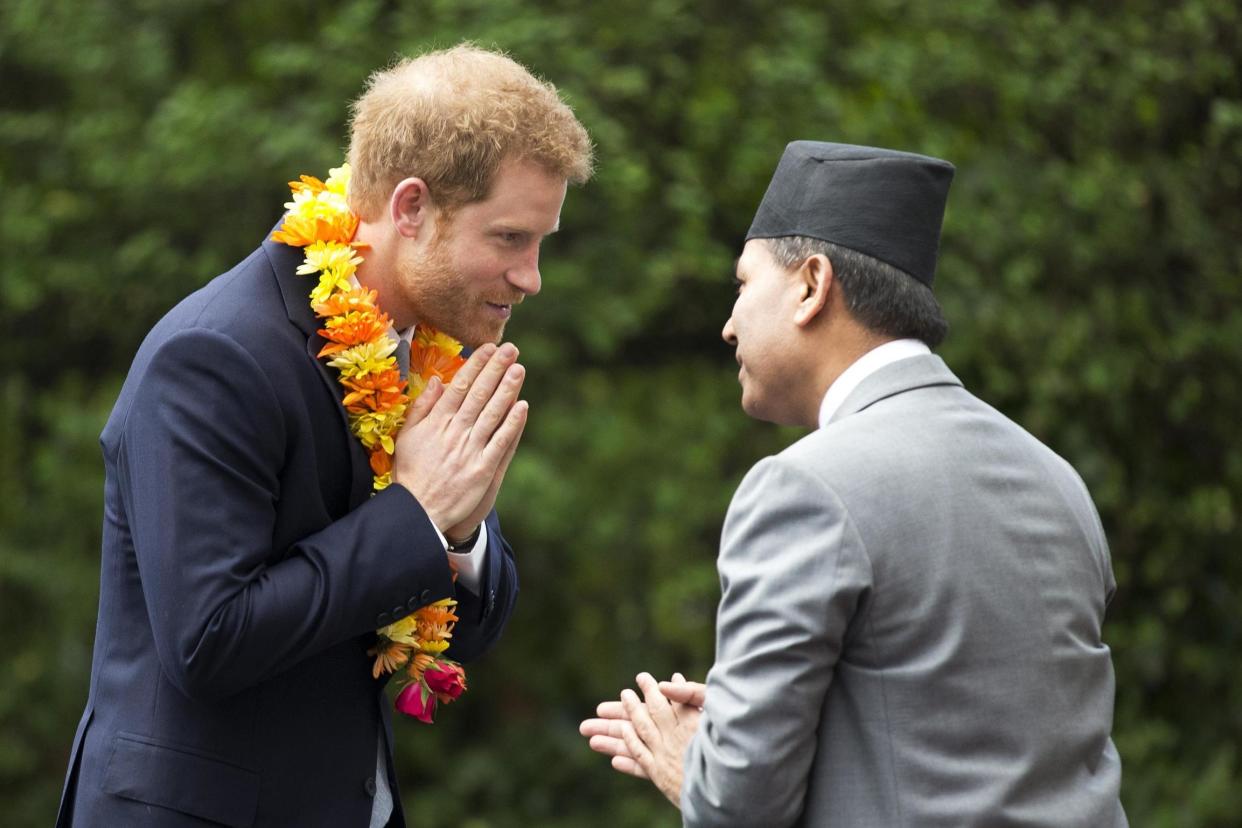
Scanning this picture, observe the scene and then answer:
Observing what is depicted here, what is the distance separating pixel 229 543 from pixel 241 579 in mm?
Answer: 61

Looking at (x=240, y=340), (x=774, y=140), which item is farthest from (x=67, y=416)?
(x=240, y=340)

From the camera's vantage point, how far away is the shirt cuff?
10.3 feet

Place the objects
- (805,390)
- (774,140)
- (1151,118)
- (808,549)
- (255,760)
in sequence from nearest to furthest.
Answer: (808,549)
(805,390)
(255,760)
(774,140)
(1151,118)

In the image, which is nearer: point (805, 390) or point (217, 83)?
point (805, 390)

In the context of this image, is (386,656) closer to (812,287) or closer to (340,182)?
(340,182)

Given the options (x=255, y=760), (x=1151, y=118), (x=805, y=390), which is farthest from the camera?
(x=1151, y=118)

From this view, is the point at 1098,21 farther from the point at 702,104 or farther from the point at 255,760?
the point at 255,760

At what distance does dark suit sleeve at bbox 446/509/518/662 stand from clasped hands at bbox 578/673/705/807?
0.54 metres

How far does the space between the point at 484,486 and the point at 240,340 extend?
1.62 ft

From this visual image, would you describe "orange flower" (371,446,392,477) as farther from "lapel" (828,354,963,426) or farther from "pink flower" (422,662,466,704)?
"lapel" (828,354,963,426)

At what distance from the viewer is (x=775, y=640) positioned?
89.0 inches

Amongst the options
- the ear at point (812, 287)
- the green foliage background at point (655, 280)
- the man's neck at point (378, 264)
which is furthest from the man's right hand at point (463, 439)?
the green foliage background at point (655, 280)

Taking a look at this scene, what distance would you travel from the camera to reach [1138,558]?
7098mm

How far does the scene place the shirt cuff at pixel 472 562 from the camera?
3.15 metres
